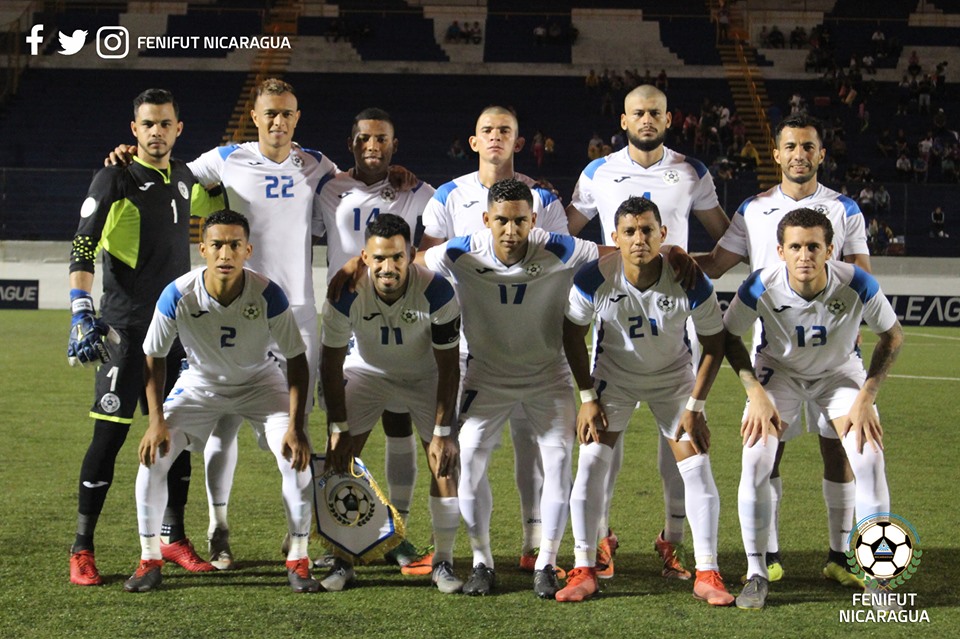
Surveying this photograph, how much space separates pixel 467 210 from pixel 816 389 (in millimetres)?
1875

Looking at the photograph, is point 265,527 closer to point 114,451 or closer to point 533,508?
point 114,451

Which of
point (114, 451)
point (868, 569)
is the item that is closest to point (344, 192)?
point (114, 451)

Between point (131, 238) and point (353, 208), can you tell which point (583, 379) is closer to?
point (353, 208)

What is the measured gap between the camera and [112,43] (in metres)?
29.3

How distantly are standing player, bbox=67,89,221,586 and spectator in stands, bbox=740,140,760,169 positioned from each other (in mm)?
20209

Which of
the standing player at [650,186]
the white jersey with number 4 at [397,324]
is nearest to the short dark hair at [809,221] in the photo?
the standing player at [650,186]

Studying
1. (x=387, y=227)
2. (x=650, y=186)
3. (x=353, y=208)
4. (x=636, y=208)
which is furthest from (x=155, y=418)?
(x=650, y=186)

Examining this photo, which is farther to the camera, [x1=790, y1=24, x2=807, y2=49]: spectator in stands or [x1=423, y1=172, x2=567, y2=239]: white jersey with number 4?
[x1=790, y1=24, x2=807, y2=49]: spectator in stands

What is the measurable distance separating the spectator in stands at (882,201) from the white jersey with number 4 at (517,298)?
16590 millimetres

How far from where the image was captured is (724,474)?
24.2ft

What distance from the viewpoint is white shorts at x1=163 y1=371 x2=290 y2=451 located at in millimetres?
4891

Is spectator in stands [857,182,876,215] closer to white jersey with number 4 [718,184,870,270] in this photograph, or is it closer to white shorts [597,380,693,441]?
white jersey with number 4 [718,184,870,270]

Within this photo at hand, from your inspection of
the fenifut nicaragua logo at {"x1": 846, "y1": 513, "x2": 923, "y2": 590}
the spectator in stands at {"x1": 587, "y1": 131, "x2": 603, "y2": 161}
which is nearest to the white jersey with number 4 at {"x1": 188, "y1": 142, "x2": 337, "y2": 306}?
the fenifut nicaragua logo at {"x1": 846, "y1": 513, "x2": 923, "y2": 590}

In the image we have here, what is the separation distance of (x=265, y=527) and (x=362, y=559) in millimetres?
1094
